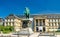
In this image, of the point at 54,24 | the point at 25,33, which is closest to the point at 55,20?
the point at 54,24

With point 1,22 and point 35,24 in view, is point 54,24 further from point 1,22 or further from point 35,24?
point 1,22

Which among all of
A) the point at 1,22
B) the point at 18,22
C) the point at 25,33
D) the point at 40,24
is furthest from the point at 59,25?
the point at 25,33

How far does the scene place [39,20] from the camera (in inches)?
3374

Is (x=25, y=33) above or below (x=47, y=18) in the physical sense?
below

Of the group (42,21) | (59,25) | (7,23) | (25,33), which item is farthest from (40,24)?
(25,33)

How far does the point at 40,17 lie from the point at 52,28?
21.7 feet

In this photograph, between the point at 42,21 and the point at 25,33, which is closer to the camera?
the point at 25,33

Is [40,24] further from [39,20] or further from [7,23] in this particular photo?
[7,23]

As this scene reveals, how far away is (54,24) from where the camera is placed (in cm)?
8512

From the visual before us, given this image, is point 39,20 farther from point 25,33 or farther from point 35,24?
point 25,33

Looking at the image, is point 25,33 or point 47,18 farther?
point 47,18

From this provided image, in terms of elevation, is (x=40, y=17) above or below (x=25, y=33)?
above

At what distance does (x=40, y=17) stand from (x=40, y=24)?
2890 mm

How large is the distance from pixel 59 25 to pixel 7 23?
21.4 meters
